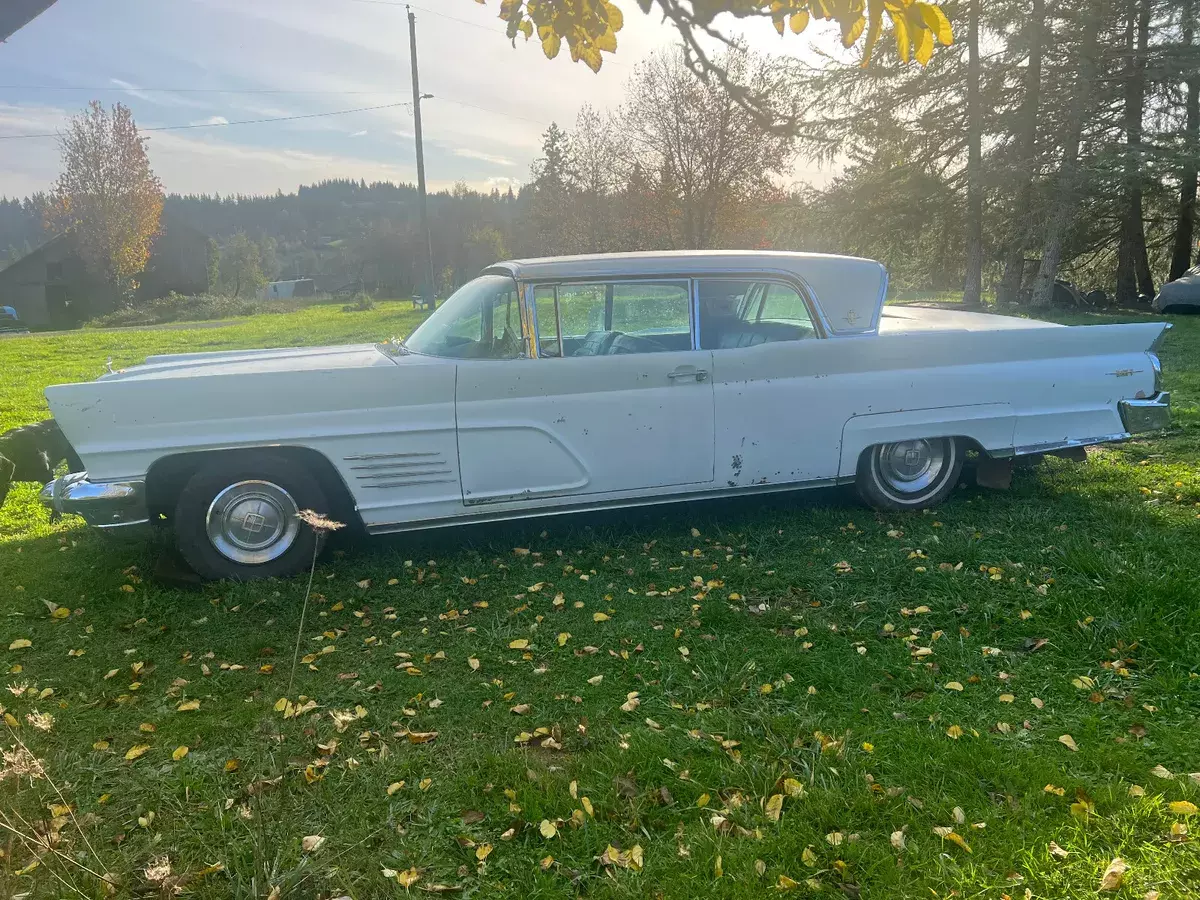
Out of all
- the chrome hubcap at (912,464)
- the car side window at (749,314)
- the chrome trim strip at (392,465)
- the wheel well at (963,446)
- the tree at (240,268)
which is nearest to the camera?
the chrome trim strip at (392,465)

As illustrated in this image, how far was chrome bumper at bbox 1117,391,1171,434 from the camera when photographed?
5395 millimetres

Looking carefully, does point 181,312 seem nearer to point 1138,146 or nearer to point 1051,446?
point 1138,146

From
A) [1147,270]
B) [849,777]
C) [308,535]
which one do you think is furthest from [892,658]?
[1147,270]

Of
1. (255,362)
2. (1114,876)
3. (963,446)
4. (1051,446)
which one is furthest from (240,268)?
(1114,876)

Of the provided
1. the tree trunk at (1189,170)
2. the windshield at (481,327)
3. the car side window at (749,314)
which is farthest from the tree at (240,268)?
the car side window at (749,314)

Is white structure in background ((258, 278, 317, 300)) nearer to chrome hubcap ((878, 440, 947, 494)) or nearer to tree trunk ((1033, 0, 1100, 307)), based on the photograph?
tree trunk ((1033, 0, 1100, 307))

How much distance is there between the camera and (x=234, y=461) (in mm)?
4453

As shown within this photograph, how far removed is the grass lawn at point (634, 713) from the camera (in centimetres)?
247

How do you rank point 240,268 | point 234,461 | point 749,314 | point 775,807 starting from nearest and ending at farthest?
point 775,807
point 234,461
point 749,314
point 240,268

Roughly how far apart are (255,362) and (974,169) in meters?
18.2

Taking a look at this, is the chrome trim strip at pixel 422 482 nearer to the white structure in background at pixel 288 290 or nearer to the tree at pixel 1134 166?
the tree at pixel 1134 166

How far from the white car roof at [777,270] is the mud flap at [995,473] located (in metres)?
1.27

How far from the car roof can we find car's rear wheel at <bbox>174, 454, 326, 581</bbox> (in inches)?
69.6

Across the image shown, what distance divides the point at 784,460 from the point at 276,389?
300 cm
